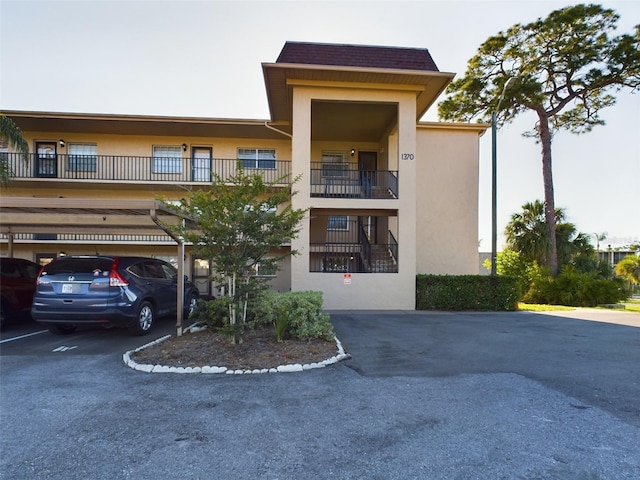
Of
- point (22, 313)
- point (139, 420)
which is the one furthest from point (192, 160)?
point (139, 420)

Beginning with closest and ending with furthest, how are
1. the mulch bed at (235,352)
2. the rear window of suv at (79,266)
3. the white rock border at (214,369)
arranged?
the white rock border at (214,369) < the mulch bed at (235,352) < the rear window of suv at (79,266)

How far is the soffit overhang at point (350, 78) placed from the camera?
12.1m

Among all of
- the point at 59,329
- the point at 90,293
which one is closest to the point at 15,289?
the point at 59,329

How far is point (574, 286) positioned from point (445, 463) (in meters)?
17.6

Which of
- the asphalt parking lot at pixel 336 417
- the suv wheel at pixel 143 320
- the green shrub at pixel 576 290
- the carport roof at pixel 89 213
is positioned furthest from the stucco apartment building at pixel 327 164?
the asphalt parking lot at pixel 336 417

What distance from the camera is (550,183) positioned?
19.5m

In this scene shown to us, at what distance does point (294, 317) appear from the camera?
7344mm

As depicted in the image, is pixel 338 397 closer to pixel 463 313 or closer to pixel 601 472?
pixel 601 472

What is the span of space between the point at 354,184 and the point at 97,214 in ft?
30.1

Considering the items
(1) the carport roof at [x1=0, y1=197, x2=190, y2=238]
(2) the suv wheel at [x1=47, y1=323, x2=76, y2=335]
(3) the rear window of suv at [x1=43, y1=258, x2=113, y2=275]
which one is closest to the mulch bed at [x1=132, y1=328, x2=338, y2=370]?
(3) the rear window of suv at [x1=43, y1=258, x2=113, y2=275]

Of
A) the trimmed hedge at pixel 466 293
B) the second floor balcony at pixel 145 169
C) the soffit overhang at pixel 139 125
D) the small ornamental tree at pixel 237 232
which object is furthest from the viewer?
the second floor balcony at pixel 145 169

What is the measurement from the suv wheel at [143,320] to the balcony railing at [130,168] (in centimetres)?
893

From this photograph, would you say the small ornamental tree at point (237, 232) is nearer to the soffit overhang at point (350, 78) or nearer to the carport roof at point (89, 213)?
the carport roof at point (89, 213)

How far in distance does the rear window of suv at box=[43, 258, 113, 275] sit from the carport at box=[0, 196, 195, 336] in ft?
2.46
